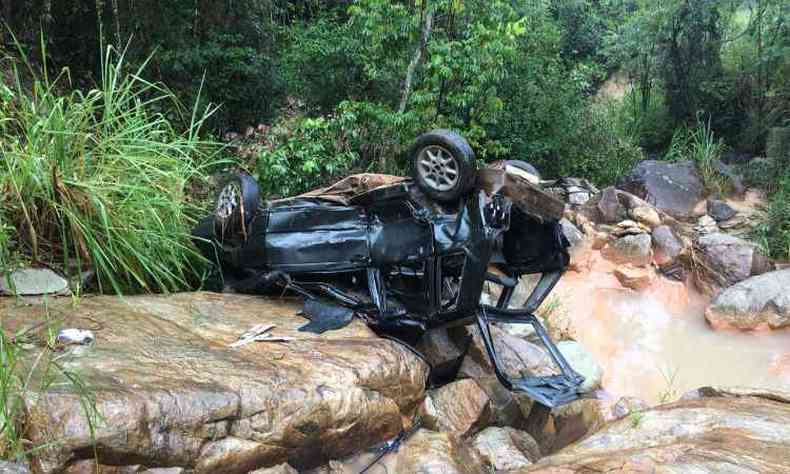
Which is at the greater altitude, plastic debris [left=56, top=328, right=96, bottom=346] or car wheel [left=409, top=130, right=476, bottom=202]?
car wheel [left=409, top=130, right=476, bottom=202]

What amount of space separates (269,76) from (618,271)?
232 inches

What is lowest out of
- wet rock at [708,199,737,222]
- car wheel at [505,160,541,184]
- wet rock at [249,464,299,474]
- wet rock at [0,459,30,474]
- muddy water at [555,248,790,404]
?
muddy water at [555,248,790,404]

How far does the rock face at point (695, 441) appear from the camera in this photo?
3211 millimetres

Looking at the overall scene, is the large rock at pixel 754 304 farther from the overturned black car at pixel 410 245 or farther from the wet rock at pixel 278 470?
the wet rock at pixel 278 470

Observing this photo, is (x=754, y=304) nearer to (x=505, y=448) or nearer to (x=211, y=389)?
(x=505, y=448)

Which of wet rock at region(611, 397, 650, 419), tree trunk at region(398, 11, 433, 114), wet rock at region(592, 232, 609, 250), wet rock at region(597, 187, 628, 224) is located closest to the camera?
wet rock at region(611, 397, 650, 419)

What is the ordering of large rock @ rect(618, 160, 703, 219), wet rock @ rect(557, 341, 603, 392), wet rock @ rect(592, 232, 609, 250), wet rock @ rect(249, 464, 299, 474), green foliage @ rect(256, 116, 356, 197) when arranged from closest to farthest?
wet rock @ rect(249, 464, 299, 474), wet rock @ rect(557, 341, 603, 392), green foliage @ rect(256, 116, 356, 197), wet rock @ rect(592, 232, 609, 250), large rock @ rect(618, 160, 703, 219)

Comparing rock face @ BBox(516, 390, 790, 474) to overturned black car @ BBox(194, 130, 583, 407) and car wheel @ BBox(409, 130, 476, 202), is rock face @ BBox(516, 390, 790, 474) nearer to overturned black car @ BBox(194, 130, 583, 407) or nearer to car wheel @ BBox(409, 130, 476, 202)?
overturned black car @ BBox(194, 130, 583, 407)

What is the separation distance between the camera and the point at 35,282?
4500 millimetres

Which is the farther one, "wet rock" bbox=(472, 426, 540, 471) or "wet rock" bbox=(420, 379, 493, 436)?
"wet rock" bbox=(420, 379, 493, 436)

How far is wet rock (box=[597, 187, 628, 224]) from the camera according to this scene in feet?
33.6

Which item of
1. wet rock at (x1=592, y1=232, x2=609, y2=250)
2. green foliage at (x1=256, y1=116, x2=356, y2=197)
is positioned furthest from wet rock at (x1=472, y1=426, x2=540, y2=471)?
wet rock at (x1=592, y1=232, x2=609, y2=250)

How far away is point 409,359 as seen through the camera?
4805 mm

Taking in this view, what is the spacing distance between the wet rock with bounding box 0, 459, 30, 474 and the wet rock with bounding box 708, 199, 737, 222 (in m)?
10.7
